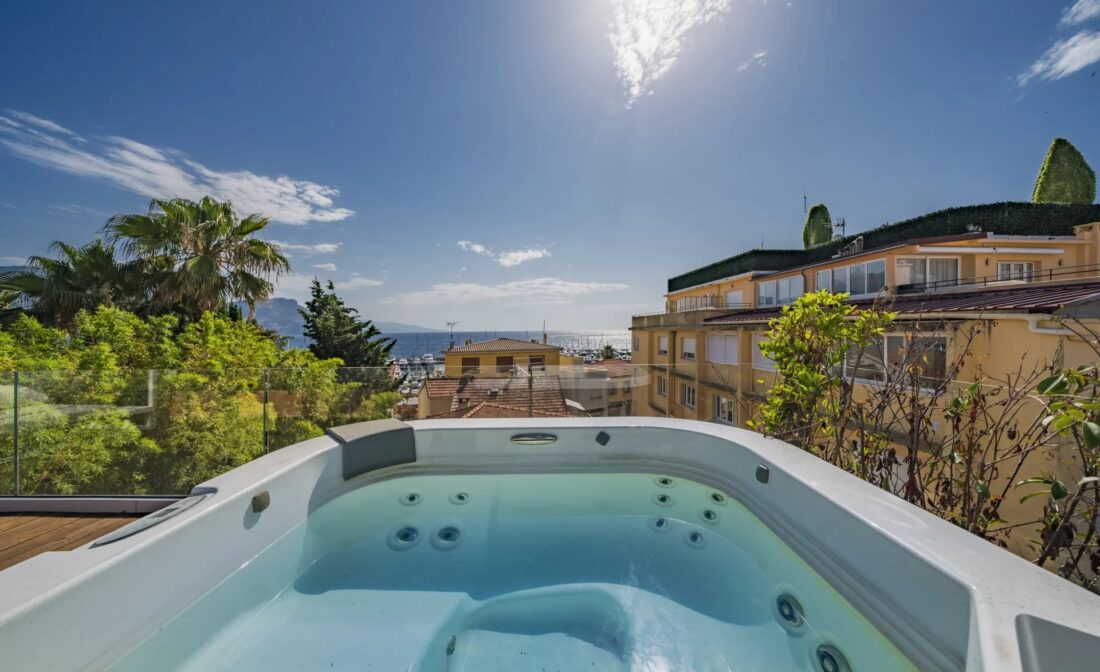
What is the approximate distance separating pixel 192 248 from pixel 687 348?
54.2 feet

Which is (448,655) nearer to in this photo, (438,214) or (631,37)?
(631,37)

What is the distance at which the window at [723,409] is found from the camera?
9.19 metres

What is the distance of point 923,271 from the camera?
12047mm

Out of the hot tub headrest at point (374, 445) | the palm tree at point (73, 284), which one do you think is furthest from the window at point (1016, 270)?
the palm tree at point (73, 284)


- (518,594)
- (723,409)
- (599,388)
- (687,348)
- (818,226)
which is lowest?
(723,409)

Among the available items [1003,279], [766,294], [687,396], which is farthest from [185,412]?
[1003,279]

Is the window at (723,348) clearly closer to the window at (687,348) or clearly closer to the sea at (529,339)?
the window at (687,348)

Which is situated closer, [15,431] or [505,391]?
[15,431]

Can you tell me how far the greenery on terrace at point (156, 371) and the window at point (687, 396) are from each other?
26.2 feet

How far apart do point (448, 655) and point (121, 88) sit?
11442 mm

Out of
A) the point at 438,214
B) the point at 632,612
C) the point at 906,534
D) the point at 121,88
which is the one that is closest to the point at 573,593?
the point at 632,612

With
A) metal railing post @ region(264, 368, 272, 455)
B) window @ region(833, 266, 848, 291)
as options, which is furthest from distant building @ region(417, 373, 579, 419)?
window @ region(833, 266, 848, 291)

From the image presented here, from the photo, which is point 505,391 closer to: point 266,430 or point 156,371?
point 266,430

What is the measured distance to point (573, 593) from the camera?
228 cm
